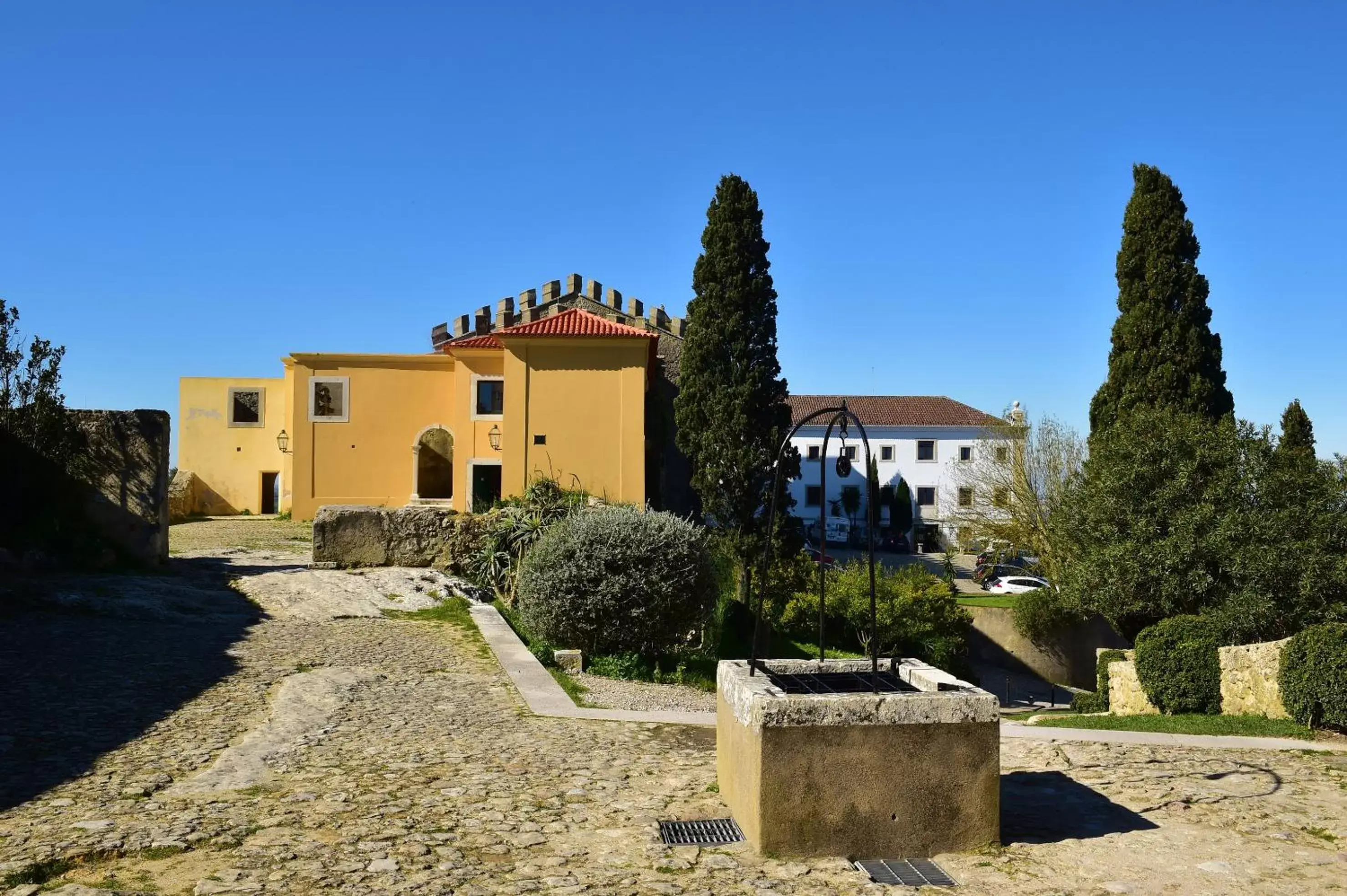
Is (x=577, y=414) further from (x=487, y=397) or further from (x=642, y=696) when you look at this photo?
(x=642, y=696)

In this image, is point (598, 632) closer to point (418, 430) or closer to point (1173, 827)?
point (1173, 827)

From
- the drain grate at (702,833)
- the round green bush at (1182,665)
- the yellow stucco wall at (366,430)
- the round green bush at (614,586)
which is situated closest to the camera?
the drain grate at (702,833)

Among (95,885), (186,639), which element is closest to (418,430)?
(186,639)

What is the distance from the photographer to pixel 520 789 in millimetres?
6453

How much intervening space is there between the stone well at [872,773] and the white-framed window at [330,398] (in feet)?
88.8

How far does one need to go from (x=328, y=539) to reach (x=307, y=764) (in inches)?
434

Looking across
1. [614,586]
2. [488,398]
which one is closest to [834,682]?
[614,586]

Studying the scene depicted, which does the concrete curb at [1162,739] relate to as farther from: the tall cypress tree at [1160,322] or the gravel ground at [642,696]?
the tall cypress tree at [1160,322]

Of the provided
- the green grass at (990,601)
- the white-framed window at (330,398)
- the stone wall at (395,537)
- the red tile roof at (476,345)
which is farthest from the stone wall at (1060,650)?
the white-framed window at (330,398)

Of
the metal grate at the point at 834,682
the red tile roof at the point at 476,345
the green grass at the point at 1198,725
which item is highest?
the red tile roof at the point at 476,345

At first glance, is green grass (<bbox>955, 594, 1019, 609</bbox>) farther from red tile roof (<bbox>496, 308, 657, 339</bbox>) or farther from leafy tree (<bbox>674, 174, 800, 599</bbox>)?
red tile roof (<bbox>496, 308, 657, 339</bbox>)

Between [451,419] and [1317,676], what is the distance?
24847 millimetres

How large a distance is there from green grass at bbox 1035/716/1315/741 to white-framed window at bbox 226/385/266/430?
101 ft

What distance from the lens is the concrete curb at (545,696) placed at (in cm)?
871
